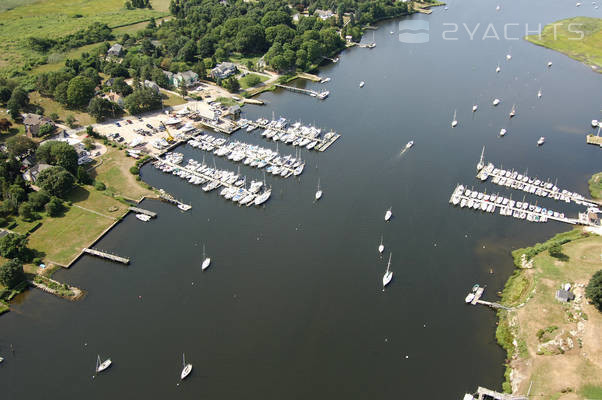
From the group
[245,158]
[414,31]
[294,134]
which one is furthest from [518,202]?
[414,31]

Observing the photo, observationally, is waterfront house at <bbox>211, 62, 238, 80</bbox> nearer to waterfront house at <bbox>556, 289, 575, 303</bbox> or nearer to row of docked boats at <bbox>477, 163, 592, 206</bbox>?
row of docked boats at <bbox>477, 163, 592, 206</bbox>

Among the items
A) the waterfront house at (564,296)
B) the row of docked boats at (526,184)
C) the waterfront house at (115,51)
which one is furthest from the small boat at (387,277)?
the waterfront house at (115,51)

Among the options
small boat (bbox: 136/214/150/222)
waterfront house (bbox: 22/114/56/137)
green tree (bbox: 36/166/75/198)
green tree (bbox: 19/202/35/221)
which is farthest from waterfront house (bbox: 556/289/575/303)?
waterfront house (bbox: 22/114/56/137)

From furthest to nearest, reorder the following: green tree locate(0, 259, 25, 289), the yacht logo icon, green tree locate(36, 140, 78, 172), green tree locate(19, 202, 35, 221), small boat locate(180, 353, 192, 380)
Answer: the yacht logo icon < green tree locate(36, 140, 78, 172) < green tree locate(19, 202, 35, 221) < green tree locate(0, 259, 25, 289) < small boat locate(180, 353, 192, 380)

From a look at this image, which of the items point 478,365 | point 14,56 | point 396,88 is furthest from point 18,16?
point 478,365

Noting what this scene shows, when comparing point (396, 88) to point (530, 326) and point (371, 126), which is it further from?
point (530, 326)
